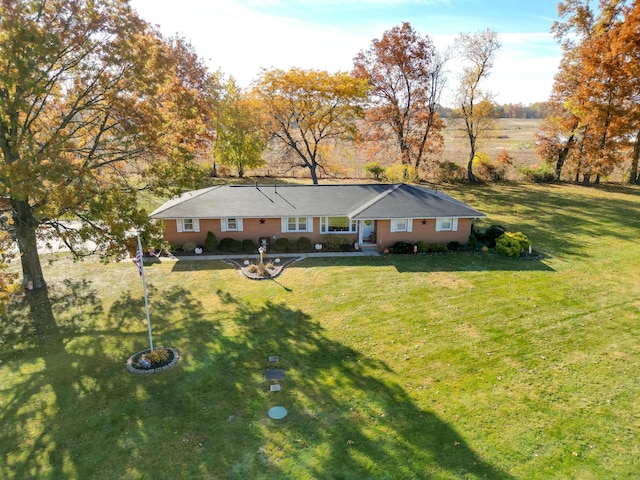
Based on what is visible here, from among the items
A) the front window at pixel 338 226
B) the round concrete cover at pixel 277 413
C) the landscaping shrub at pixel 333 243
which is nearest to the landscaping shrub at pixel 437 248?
the front window at pixel 338 226

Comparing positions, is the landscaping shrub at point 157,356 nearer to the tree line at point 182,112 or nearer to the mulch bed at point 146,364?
the mulch bed at point 146,364

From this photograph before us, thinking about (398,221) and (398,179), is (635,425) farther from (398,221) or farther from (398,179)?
(398,179)

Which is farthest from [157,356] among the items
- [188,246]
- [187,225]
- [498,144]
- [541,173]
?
[498,144]

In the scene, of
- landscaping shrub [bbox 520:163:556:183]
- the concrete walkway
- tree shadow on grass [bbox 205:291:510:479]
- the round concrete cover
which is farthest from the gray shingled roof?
landscaping shrub [bbox 520:163:556:183]

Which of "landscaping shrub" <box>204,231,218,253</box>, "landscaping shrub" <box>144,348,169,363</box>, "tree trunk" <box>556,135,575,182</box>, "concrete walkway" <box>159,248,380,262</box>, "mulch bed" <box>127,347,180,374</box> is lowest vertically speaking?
"mulch bed" <box>127,347,180,374</box>

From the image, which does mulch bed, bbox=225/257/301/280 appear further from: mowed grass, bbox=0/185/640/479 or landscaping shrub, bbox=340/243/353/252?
landscaping shrub, bbox=340/243/353/252

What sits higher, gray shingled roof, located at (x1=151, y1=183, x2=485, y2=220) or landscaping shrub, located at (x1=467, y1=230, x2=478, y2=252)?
gray shingled roof, located at (x1=151, y1=183, x2=485, y2=220)
